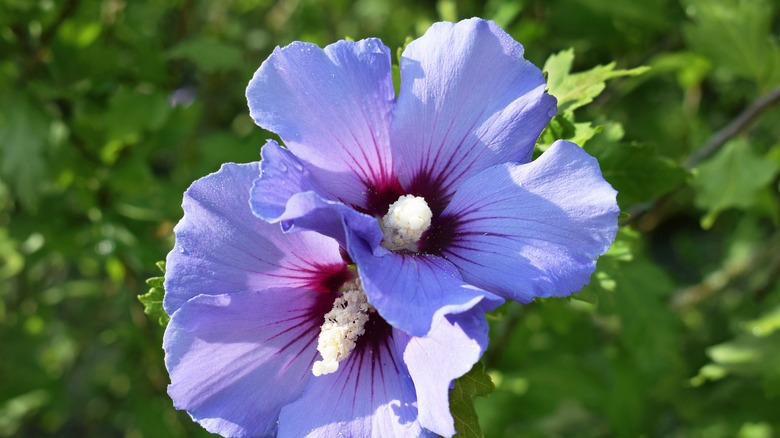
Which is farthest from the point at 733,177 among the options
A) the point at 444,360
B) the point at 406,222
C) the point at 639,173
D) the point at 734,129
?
the point at 444,360

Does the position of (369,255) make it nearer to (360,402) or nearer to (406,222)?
(406,222)

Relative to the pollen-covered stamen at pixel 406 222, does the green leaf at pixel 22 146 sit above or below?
below

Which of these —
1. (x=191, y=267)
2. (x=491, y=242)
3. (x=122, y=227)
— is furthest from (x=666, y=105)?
(x=191, y=267)

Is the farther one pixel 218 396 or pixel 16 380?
pixel 16 380

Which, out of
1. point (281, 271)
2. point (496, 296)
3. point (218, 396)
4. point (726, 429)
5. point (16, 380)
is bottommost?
point (16, 380)

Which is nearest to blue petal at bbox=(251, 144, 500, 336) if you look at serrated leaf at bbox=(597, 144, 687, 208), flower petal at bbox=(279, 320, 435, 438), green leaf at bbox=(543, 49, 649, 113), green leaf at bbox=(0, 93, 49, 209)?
flower petal at bbox=(279, 320, 435, 438)

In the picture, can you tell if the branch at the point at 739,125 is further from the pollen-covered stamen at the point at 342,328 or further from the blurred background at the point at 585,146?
the pollen-covered stamen at the point at 342,328

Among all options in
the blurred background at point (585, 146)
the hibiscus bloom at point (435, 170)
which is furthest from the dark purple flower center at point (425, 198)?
the blurred background at point (585, 146)

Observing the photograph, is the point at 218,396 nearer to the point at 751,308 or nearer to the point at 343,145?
the point at 343,145
